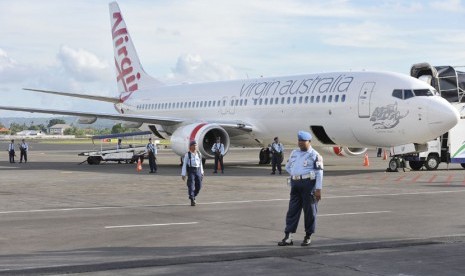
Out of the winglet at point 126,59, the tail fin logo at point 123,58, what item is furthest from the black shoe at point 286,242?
the tail fin logo at point 123,58

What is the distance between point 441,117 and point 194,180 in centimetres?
1250

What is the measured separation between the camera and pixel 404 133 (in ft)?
89.9

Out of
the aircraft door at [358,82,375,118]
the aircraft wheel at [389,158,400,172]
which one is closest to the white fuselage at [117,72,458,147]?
the aircraft door at [358,82,375,118]

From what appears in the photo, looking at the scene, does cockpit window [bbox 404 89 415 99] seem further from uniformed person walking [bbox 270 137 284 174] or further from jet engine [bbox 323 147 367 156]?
jet engine [bbox 323 147 367 156]

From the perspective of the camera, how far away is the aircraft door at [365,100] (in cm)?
2819

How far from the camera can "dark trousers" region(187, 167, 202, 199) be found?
17.3 metres

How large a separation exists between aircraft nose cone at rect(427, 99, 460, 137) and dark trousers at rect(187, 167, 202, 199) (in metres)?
12.0

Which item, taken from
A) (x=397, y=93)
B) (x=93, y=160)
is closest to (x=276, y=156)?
(x=397, y=93)

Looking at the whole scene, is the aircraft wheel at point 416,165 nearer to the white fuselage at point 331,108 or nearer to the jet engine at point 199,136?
the white fuselage at point 331,108

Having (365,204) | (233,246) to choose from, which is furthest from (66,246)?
(365,204)

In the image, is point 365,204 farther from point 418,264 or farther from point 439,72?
point 439,72

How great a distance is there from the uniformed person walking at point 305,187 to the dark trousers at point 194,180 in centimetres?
612

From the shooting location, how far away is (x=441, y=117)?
26797mm

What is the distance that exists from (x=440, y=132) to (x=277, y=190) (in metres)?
8.37
